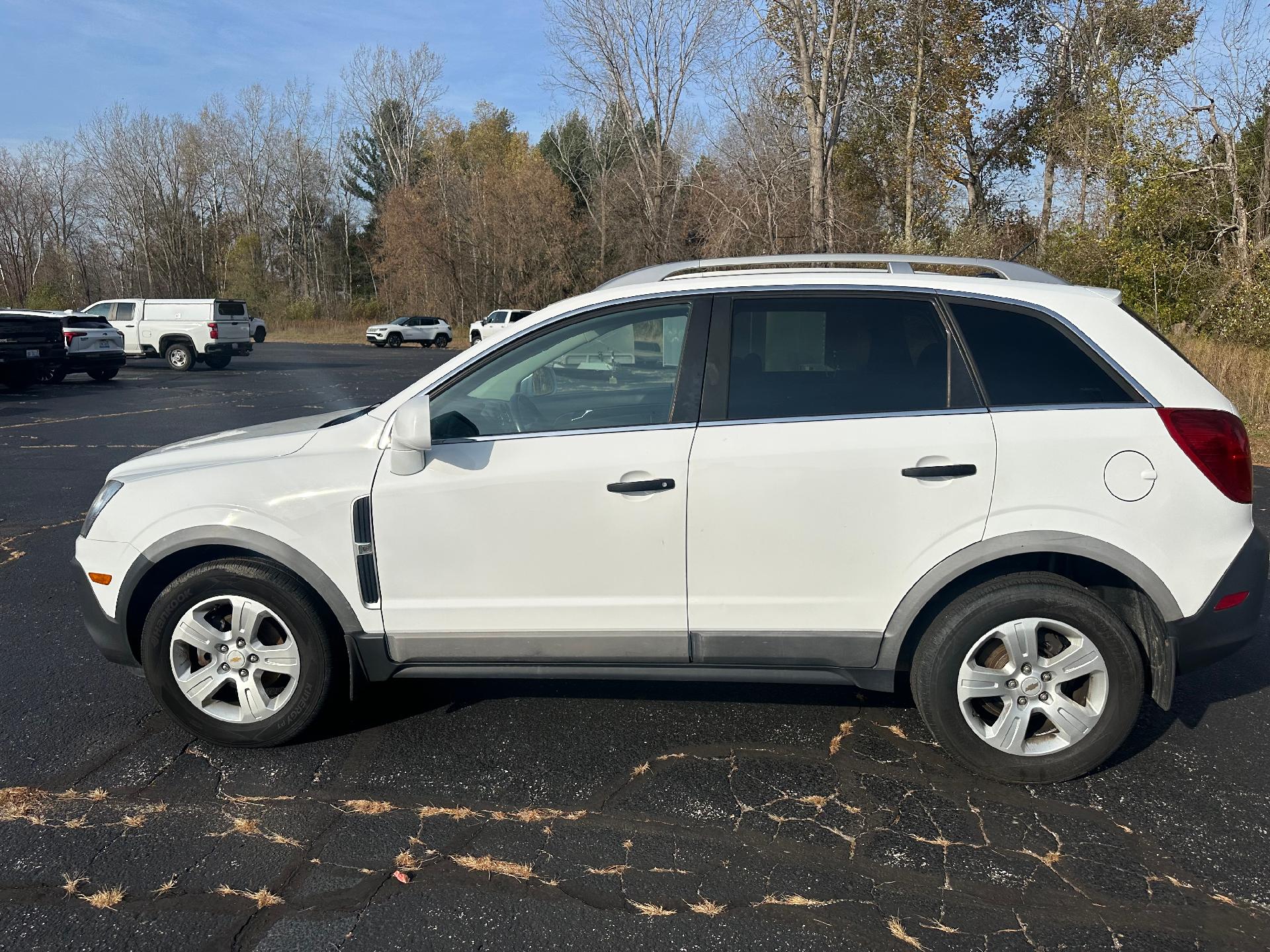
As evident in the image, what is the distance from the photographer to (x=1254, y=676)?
451 centimetres

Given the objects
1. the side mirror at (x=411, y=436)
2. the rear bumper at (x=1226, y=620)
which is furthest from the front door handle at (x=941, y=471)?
the side mirror at (x=411, y=436)

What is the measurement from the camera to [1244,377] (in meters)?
13.1

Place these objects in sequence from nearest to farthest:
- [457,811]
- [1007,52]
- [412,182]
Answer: [457,811] → [1007,52] → [412,182]

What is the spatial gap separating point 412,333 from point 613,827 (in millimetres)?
46508

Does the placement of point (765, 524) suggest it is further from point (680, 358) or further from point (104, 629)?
point (104, 629)

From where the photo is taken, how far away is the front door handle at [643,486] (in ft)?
11.2

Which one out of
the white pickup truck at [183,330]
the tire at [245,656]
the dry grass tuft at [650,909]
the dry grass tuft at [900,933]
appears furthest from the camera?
the white pickup truck at [183,330]

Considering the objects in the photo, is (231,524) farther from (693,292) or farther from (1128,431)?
(1128,431)

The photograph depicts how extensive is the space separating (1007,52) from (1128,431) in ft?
118

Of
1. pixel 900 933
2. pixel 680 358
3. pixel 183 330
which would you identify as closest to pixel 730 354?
pixel 680 358

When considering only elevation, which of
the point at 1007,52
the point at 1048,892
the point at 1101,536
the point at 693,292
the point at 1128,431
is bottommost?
the point at 1048,892

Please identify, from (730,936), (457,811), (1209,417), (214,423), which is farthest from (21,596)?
(214,423)

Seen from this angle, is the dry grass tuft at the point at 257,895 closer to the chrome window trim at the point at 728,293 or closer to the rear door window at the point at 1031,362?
the chrome window trim at the point at 728,293

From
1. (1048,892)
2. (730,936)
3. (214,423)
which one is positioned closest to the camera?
(730,936)
